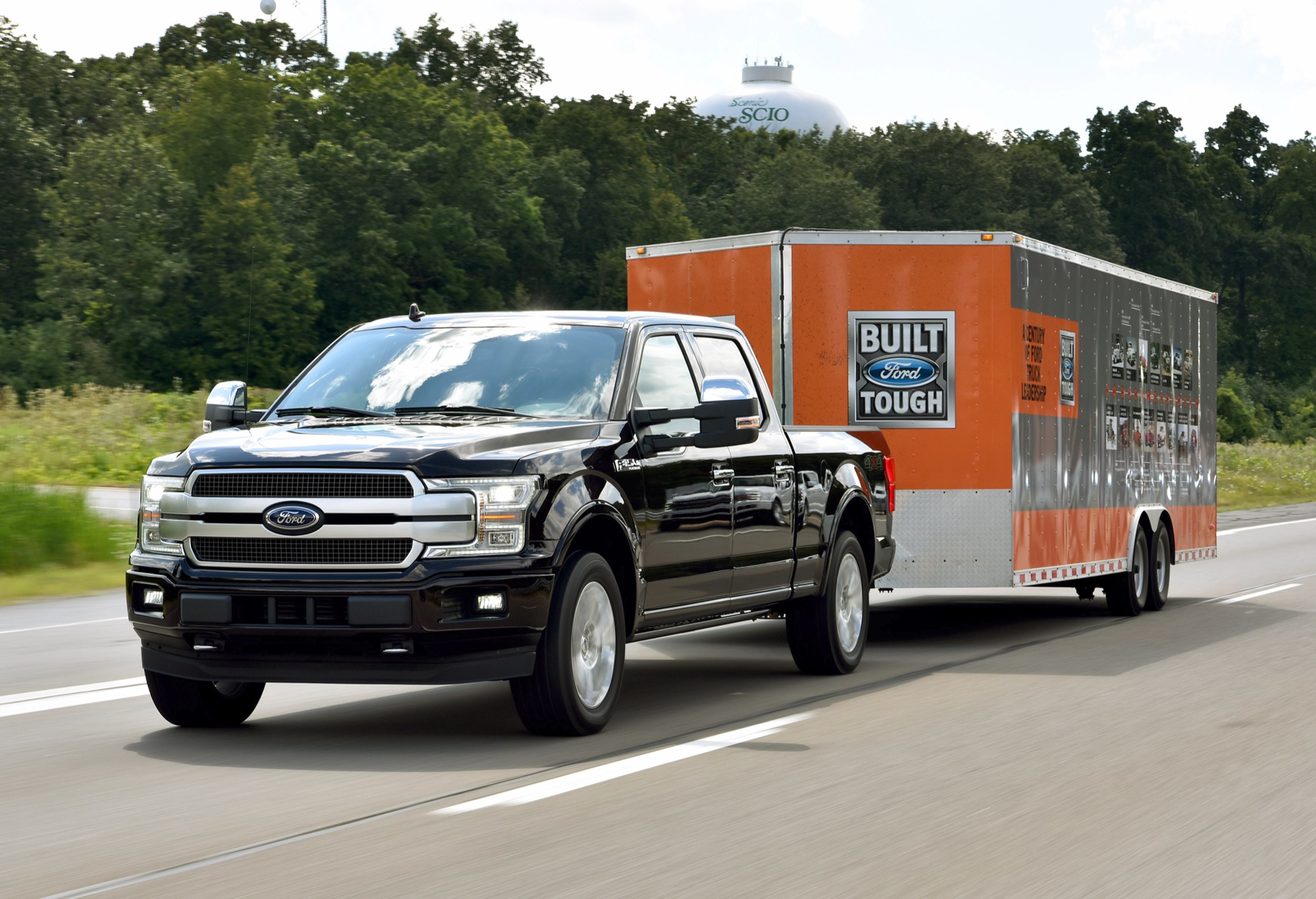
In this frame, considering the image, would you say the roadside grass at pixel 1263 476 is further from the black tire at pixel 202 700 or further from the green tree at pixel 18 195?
the green tree at pixel 18 195

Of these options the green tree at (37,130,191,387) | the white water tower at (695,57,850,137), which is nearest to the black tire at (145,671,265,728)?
the green tree at (37,130,191,387)

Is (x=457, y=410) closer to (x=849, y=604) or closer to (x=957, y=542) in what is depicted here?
(x=849, y=604)

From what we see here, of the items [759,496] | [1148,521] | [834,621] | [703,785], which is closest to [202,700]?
[703,785]

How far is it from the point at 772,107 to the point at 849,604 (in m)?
120

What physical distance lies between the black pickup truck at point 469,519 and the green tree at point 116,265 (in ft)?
201

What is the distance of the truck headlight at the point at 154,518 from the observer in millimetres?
8188

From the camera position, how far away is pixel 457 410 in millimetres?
8961

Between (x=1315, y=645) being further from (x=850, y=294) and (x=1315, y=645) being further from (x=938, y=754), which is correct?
(x=938, y=754)

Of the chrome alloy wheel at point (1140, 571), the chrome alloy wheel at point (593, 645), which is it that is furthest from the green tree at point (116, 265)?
the chrome alloy wheel at point (593, 645)

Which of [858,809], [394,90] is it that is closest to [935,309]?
[858,809]

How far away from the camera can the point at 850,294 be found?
13773 millimetres

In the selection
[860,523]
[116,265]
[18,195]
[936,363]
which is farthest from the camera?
[18,195]

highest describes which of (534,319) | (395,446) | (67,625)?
(534,319)

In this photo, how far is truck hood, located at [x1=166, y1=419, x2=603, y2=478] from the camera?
7.91 m
